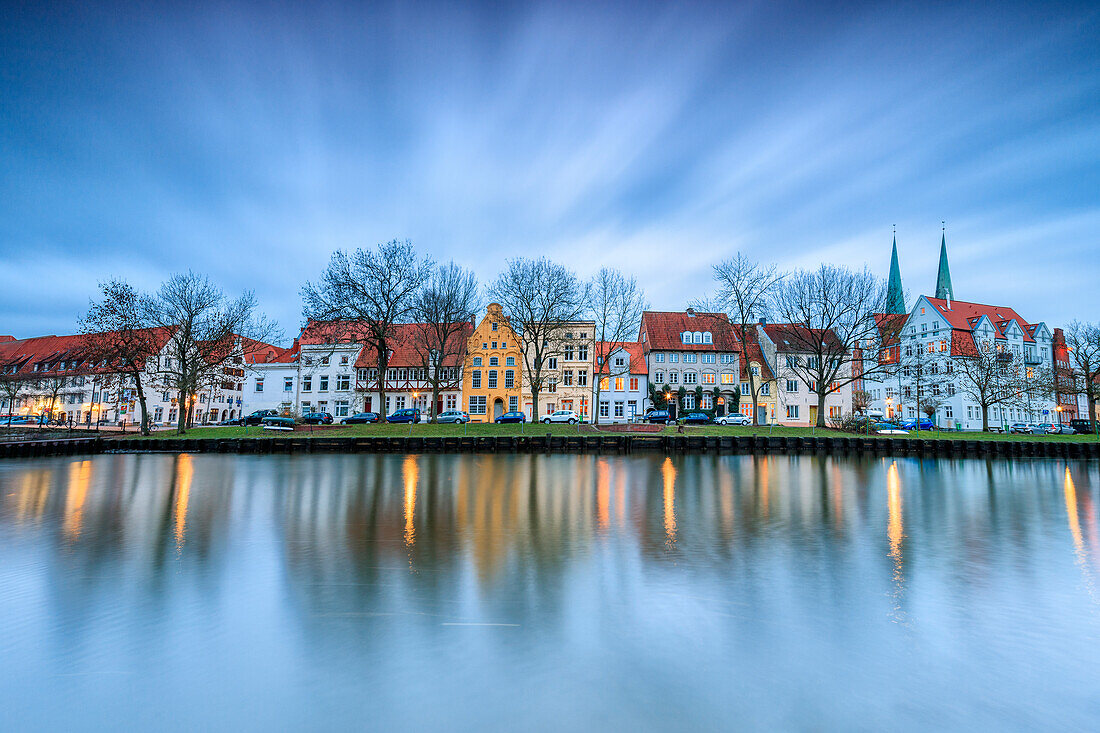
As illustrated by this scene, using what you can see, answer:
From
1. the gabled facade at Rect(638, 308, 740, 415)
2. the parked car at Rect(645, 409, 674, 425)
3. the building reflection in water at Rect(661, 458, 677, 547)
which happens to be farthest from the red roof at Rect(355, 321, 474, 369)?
the building reflection in water at Rect(661, 458, 677, 547)

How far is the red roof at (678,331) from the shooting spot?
Result: 189ft

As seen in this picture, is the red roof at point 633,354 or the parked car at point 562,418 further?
the red roof at point 633,354

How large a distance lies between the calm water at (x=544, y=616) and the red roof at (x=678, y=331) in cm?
4233

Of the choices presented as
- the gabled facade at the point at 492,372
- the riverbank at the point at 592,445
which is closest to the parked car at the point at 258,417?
the riverbank at the point at 592,445

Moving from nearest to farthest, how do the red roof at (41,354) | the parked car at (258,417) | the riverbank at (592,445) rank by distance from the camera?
1. the riverbank at (592,445)
2. the parked car at (258,417)
3. the red roof at (41,354)

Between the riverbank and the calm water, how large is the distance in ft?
66.6

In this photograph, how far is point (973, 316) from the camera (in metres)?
67.4

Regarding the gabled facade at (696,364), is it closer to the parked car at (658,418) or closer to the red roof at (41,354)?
the parked car at (658,418)

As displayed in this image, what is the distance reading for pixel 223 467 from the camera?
26562 millimetres

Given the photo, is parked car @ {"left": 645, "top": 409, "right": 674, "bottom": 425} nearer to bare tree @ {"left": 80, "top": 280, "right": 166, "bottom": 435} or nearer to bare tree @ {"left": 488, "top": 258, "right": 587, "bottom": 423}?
bare tree @ {"left": 488, "top": 258, "right": 587, "bottom": 423}

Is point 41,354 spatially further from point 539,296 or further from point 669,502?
point 669,502

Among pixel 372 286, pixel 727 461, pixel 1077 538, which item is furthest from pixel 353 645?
pixel 372 286

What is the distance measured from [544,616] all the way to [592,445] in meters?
30.0

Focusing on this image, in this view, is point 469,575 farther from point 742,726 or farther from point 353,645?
point 742,726
